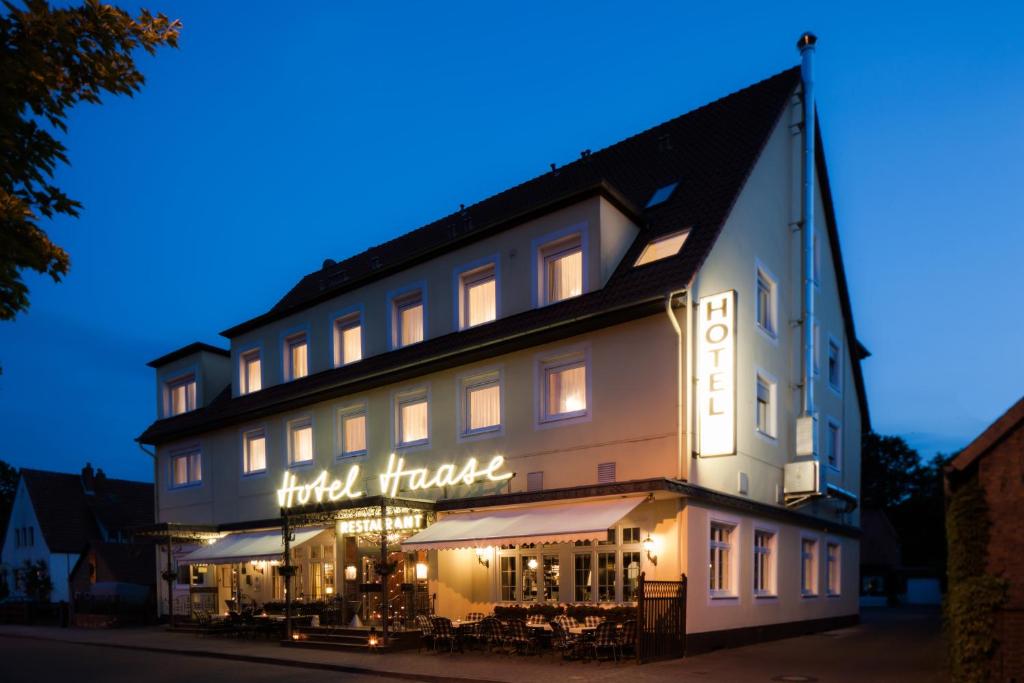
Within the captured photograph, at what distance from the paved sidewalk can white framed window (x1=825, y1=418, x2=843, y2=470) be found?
5.17 meters

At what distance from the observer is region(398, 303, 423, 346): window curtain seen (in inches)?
973

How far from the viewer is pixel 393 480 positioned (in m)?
23.3

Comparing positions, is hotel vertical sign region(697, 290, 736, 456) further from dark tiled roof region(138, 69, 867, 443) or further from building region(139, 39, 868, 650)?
dark tiled roof region(138, 69, 867, 443)

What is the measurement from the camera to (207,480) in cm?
3080

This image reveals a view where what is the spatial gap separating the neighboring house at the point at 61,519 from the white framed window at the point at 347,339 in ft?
83.5

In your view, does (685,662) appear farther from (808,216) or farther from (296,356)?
(296,356)

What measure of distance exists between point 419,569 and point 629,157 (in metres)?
13.4

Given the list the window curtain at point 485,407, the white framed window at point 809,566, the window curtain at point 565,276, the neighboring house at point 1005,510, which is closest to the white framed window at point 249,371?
the window curtain at point 485,407

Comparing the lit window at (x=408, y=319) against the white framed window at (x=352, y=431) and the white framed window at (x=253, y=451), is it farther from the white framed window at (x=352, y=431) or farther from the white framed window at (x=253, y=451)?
the white framed window at (x=253, y=451)

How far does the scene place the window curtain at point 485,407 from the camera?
21328 millimetres

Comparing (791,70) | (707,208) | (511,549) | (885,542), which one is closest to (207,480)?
(511,549)

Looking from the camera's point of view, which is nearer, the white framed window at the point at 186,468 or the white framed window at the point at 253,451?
the white framed window at the point at 253,451

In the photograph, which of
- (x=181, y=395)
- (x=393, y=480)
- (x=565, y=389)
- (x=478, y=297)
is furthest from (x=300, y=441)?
(x=565, y=389)

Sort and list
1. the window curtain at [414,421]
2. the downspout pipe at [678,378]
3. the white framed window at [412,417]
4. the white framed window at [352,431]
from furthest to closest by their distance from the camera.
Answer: the white framed window at [352,431], the window curtain at [414,421], the white framed window at [412,417], the downspout pipe at [678,378]
